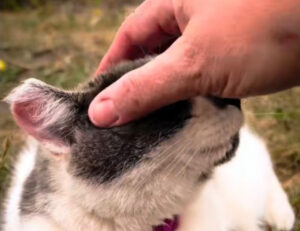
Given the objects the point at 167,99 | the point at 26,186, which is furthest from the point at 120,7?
the point at 167,99

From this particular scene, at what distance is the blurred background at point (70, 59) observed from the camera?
2.55 metres

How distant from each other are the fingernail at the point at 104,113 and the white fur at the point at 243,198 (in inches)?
17.0

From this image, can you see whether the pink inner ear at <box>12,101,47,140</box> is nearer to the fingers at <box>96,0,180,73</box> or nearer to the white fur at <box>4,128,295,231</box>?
the white fur at <box>4,128,295,231</box>

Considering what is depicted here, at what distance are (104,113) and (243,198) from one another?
829mm

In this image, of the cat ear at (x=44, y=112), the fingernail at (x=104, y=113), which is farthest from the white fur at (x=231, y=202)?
the fingernail at (x=104, y=113)

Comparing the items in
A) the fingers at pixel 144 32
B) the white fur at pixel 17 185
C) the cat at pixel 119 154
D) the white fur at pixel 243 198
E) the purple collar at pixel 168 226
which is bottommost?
the white fur at pixel 243 198

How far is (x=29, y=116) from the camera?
1460mm

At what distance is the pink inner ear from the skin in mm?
195

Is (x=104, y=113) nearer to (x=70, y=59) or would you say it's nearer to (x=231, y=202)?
(x=231, y=202)

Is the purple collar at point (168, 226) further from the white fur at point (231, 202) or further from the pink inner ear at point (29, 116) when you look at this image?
the pink inner ear at point (29, 116)

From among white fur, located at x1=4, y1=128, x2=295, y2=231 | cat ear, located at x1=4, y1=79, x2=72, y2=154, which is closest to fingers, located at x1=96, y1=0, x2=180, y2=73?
cat ear, located at x1=4, y1=79, x2=72, y2=154

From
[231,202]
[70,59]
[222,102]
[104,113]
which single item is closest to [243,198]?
[231,202]

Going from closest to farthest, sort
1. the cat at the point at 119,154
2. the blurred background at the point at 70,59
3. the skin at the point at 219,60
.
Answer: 1. the skin at the point at 219,60
2. the cat at the point at 119,154
3. the blurred background at the point at 70,59

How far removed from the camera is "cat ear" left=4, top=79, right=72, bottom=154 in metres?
1.42
